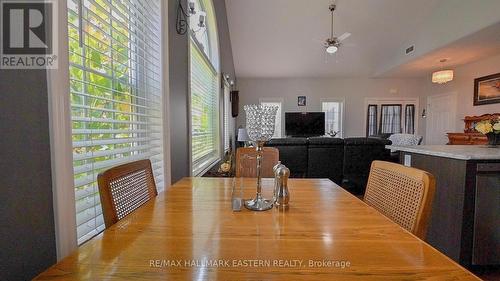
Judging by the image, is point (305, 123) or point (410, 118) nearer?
point (305, 123)

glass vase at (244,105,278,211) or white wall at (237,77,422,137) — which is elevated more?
white wall at (237,77,422,137)

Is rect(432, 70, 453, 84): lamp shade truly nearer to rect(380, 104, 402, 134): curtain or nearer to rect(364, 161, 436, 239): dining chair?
rect(380, 104, 402, 134): curtain

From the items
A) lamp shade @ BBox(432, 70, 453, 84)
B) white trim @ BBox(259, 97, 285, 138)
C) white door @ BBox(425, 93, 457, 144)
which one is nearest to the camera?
lamp shade @ BBox(432, 70, 453, 84)

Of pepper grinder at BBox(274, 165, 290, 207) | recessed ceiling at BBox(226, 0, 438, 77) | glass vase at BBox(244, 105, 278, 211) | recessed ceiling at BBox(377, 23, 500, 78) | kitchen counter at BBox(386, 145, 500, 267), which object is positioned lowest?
kitchen counter at BBox(386, 145, 500, 267)

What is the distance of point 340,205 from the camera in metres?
1.00

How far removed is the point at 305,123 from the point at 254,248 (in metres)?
6.79

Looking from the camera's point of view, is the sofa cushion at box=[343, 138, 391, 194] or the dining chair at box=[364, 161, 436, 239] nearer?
the dining chair at box=[364, 161, 436, 239]

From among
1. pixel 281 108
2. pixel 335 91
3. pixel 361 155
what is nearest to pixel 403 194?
pixel 361 155

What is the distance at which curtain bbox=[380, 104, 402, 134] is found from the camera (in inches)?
294

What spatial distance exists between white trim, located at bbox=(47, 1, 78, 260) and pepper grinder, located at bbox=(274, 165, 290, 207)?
72 cm

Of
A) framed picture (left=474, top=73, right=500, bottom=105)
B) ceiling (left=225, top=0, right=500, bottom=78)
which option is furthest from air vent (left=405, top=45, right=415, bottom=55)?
framed picture (left=474, top=73, right=500, bottom=105)

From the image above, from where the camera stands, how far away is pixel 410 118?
7.47m

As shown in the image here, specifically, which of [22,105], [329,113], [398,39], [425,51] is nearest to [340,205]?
[22,105]

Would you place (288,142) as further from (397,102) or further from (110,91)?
(397,102)
